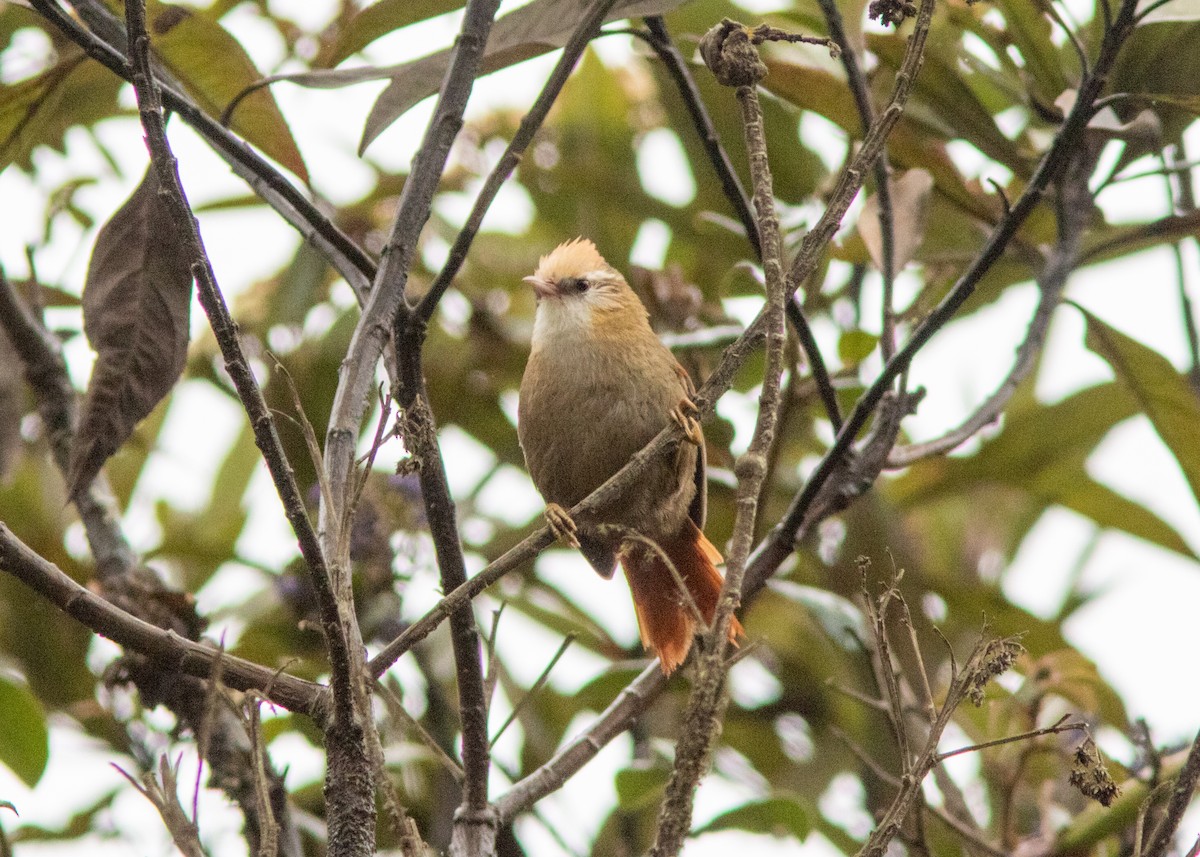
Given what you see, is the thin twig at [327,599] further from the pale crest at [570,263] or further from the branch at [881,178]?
the pale crest at [570,263]

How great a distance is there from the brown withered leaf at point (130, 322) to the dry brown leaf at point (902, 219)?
4.49ft

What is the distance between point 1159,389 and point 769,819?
51.5 inches

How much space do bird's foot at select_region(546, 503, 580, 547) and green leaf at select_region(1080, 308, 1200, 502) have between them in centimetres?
136

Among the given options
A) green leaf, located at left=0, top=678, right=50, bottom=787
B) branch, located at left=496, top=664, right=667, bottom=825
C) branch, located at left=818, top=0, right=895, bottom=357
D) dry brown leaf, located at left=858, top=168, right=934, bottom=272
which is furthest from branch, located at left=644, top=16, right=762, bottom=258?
green leaf, located at left=0, top=678, right=50, bottom=787

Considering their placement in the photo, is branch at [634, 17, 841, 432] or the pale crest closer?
branch at [634, 17, 841, 432]

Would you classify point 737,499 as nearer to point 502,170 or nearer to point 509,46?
point 502,170

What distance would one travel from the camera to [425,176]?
6.17 ft

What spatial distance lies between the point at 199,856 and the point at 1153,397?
2.46m

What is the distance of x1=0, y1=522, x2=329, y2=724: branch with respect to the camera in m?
1.54

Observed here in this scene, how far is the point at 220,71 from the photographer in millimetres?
2717

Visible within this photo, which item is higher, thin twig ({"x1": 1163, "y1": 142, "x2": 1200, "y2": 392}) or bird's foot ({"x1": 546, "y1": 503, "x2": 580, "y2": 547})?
thin twig ({"x1": 1163, "y1": 142, "x2": 1200, "y2": 392})

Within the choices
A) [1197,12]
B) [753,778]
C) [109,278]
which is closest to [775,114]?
[1197,12]

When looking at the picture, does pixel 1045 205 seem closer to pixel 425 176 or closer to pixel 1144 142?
pixel 1144 142

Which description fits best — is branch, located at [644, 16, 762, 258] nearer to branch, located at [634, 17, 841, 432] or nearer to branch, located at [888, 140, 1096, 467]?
branch, located at [634, 17, 841, 432]
